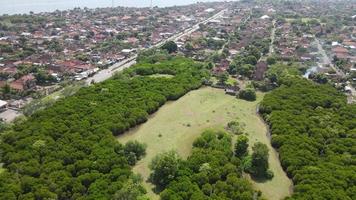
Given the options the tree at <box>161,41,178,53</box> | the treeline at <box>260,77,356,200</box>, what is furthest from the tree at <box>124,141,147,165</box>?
the tree at <box>161,41,178,53</box>

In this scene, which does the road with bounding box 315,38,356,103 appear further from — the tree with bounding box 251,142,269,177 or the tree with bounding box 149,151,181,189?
the tree with bounding box 149,151,181,189

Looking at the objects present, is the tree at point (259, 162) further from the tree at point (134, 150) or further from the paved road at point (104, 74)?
the paved road at point (104, 74)

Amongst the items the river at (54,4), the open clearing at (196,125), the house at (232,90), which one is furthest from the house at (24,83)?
the river at (54,4)

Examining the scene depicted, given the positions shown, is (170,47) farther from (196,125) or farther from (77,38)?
(196,125)

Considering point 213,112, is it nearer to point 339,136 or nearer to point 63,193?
point 339,136

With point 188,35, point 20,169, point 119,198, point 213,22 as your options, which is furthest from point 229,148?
point 213,22

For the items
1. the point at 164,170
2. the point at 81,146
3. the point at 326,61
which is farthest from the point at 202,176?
the point at 326,61

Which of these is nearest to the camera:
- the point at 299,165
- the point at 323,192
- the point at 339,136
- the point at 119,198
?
the point at 119,198
